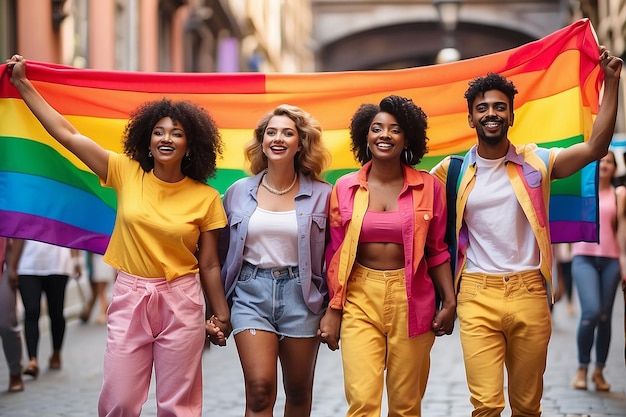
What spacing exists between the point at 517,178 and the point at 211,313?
1.85 meters

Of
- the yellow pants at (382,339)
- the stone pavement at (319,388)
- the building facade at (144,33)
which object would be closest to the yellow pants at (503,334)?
the yellow pants at (382,339)

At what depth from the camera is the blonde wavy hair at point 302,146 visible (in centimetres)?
610

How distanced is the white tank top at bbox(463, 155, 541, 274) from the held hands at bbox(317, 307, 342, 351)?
2.52ft

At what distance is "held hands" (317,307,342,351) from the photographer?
574 centimetres

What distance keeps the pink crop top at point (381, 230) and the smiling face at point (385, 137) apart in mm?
366

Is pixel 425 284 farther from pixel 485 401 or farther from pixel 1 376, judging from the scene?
pixel 1 376

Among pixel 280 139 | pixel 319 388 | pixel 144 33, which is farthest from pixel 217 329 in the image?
pixel 144 33

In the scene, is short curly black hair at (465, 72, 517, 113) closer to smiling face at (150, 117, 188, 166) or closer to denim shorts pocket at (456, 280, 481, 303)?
denim shorts pocket at (456, 280, 481, 303)

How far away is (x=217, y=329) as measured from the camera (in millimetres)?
5801

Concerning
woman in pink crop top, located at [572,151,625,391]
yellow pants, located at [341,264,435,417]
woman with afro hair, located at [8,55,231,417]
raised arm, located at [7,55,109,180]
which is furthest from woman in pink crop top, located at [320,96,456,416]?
woman in pink crop top, located at [572,151,625,391]

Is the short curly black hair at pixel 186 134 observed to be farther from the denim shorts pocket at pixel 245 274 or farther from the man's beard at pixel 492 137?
the man's beard at pixel 492 137

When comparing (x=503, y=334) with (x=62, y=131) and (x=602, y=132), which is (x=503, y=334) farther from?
(x=62, y=131)

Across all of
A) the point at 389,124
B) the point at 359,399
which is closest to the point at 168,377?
the point at 359,399

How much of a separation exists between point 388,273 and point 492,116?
1.02 meters
